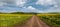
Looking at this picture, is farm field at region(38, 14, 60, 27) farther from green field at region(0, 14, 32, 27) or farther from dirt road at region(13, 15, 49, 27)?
green field at region(0, 14, 32, 27)

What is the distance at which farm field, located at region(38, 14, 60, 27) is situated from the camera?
126 cm

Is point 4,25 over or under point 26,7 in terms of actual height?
under

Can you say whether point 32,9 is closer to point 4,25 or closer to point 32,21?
point 32,21

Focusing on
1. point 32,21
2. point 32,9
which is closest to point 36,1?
point 32,9

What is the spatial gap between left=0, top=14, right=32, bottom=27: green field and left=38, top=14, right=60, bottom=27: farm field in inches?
5.9

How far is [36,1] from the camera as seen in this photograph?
4.30 ft

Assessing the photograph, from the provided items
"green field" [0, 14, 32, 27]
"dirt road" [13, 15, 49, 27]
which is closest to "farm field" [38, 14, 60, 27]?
"dirt road" [13, 15, 49, 27]

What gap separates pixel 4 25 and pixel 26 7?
0.30 m

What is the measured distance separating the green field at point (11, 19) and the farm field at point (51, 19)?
0.49ft

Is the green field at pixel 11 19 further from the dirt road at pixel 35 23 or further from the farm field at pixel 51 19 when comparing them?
the farm field at pixel 51 19

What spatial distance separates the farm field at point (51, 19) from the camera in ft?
4.14

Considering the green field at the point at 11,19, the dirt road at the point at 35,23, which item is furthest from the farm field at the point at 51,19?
the green field at the point at 11,19

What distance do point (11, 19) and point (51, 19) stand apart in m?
0.42

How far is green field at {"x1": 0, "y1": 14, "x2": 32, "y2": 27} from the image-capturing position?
1.26 metres
